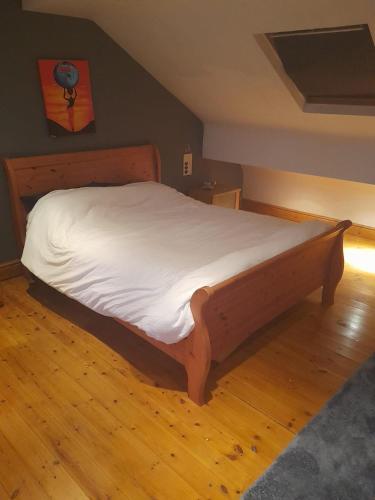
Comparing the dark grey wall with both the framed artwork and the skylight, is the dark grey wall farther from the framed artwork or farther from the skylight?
the skylight

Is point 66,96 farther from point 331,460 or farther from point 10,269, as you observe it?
point 331,460

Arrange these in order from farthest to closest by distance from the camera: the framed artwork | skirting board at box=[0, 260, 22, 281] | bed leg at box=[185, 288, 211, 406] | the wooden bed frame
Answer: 1. skirting board at box=[0, 260, 22, 281]
2. the framed artwork
3. the wooden bed frame
4. bed leg at box=[185, 288, 211, 406]

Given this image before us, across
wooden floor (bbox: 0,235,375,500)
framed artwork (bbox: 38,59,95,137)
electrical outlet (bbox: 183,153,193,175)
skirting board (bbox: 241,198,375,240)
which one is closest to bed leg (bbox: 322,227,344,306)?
wooden floor (bbox: 0,235,375,500)

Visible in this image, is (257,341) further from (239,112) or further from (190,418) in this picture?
(239,112)

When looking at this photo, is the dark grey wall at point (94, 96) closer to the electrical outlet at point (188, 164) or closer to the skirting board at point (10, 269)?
the skirting board at point (10, 269)

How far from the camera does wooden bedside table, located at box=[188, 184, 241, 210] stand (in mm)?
4133

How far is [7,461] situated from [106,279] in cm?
97

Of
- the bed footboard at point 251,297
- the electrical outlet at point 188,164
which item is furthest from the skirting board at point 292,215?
the bed footboard at point 251,297

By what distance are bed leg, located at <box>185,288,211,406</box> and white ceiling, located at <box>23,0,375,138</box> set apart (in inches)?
65.7

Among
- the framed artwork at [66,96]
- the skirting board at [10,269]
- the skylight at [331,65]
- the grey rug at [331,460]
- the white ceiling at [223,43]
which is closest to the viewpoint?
the grey rug at [331,460]

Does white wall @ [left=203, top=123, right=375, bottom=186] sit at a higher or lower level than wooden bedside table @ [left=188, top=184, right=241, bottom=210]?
higher

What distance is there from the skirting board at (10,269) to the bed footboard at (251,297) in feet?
6.54

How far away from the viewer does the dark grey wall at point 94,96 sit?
108 inches

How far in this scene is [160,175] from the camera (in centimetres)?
394
